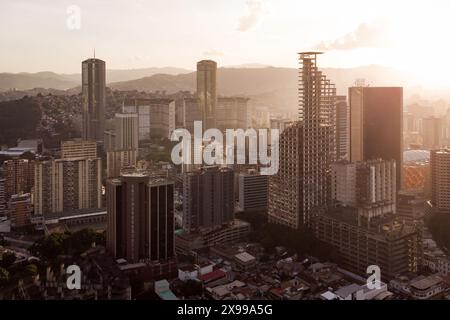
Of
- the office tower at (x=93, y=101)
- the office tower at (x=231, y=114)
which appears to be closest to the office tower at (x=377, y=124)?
the office tower at (x=231, y=114)

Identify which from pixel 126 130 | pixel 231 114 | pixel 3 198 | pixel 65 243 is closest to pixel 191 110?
pixel 231 114

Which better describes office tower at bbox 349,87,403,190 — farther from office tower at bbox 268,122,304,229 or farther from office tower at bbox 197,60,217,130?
office tower at bbox 197,60,217,130

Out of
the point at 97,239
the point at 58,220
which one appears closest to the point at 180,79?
the point at 58,220

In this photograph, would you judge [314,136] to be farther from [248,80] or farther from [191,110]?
[191,110]

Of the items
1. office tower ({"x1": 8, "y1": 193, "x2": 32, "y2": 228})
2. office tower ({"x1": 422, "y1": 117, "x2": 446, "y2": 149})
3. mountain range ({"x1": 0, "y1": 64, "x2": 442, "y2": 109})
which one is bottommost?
office tower ({"x1": 8, "y1": 193, "x2": 32, "y2": 228})

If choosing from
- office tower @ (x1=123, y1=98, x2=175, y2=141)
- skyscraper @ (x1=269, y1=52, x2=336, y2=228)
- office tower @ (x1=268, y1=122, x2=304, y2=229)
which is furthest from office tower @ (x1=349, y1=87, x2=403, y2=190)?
office tower @ (x1=123, y1=98, x2=175, y2=141)
